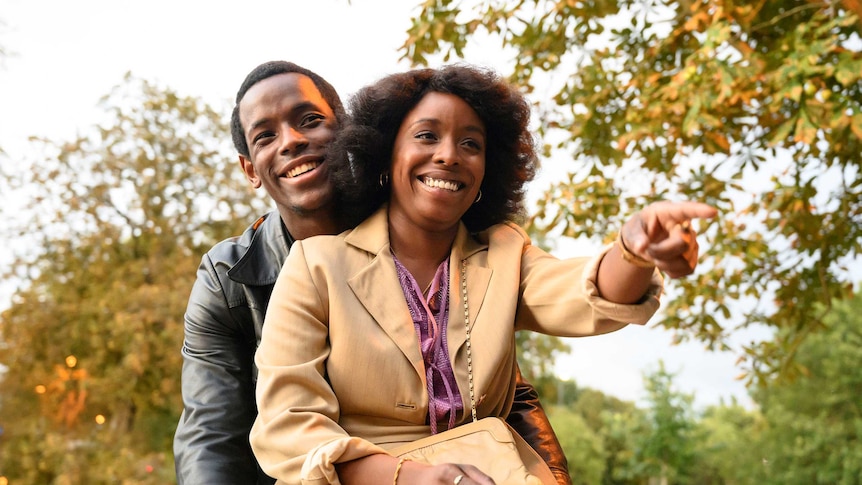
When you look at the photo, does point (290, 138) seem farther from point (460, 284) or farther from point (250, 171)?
point (460, 284)

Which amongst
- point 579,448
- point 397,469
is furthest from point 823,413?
point 397,469

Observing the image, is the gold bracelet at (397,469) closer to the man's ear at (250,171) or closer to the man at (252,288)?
the man at (252,288)

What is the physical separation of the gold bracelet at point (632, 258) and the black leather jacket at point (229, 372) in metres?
1.04

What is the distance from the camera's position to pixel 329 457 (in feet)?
6.51

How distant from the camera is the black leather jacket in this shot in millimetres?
2898

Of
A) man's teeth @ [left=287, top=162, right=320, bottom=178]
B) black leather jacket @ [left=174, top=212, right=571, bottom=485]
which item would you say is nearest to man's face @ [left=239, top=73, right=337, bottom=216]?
man's teeth @ [left=287, top=162, right=320, bottom=178]

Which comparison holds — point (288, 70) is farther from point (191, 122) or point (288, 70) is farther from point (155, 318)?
point (191, 122)

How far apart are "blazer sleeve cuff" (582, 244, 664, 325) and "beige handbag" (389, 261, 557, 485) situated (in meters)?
0.34

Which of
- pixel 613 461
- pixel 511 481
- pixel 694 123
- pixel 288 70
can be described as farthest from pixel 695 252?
pixel 613 461

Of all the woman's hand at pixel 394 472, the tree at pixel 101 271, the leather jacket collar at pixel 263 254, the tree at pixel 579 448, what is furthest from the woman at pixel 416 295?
the tree at pixel 579 448

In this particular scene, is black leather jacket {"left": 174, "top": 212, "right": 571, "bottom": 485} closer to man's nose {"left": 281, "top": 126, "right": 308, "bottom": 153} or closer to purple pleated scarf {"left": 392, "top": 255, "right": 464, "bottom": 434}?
man's nose {"left": 281, "top": 126, "right": 308, "bottom": 153}

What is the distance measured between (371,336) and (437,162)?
449mm

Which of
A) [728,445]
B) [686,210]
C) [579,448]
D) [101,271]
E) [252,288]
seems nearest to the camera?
[686,210]

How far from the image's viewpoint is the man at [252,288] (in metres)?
2.91
